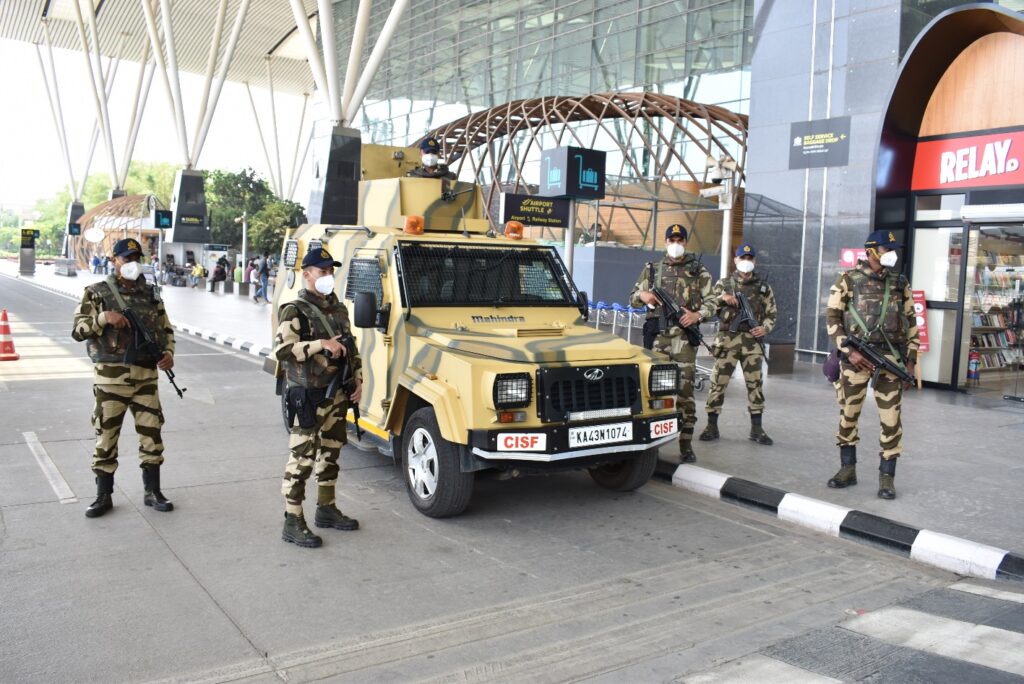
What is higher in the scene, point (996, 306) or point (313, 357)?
point (996, 306)

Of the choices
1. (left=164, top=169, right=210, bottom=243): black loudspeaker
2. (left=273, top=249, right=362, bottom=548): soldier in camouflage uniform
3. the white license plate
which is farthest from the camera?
(left=164, top=169, right=210, bottom=243): black loudspeaker

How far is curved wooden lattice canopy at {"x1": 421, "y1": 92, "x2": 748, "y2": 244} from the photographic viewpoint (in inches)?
950

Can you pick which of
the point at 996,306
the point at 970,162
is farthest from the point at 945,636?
the point at 996,306

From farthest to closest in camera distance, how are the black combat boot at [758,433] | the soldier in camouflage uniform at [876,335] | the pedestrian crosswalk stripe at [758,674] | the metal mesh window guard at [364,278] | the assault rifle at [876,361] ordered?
the black combat boot at [758,433] → the metal mesh window guard at [364,278] → the soldier in camouflage uniform at [876,335] → the assault rifle at [876,361] → the pedestrian crosswalk stripe at [758,674]

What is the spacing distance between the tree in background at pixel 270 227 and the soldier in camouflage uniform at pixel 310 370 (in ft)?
154

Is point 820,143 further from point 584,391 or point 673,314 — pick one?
point 584,391

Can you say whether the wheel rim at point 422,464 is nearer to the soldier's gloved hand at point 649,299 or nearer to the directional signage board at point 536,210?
the soldier's gloved hand at point 649,299

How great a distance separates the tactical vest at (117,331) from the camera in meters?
5.91

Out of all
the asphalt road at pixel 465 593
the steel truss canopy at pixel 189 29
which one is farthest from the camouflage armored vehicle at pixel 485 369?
the steel truss canopy at pixel 189 29

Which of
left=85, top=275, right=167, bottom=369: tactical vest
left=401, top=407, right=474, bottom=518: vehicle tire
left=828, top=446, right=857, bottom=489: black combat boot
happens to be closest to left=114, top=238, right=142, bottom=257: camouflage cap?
left=85, top=275, right=167, bottom=369: tactical vest

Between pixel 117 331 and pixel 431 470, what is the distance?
2.40m

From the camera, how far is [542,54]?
34938 mm

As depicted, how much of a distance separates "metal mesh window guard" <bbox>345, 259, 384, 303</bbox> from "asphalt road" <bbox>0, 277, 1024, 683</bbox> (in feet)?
5.21

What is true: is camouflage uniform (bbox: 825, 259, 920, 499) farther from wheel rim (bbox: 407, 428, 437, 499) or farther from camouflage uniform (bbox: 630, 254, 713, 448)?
wheel rim (bbox: 407, 428, 437, 499)
